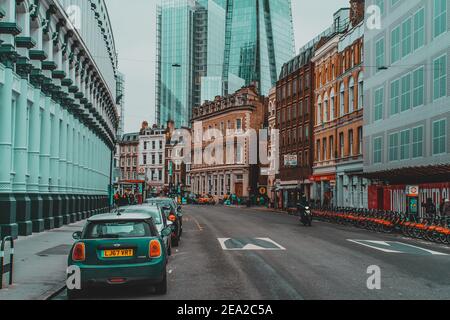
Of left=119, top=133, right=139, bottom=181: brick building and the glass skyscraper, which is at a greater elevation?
the glass skyscraper

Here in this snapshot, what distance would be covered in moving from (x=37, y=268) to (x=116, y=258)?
4.57 m

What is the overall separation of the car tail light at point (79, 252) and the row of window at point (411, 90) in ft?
87.8

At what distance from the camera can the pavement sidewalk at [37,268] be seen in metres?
10.7

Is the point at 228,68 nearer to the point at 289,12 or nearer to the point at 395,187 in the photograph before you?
the point at 289,12

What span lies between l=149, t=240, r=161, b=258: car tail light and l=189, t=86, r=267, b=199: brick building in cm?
8514

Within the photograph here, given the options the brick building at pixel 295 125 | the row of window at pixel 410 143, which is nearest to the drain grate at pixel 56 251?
the row of window at pixel 410 143

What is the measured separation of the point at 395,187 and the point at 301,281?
1047 inches

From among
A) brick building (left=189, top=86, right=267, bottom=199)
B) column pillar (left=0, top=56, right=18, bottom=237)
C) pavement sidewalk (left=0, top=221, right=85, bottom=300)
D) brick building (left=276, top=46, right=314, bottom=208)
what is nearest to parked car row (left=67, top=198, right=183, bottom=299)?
pavement sidewalk (left=0, top=221, right=85, bottom=300)

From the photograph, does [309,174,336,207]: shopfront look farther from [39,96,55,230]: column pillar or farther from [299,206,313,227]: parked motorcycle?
[39,96,55,230]: column pillar

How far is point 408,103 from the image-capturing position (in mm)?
38125

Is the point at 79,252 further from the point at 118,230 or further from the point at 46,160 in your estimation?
the point at 46,160

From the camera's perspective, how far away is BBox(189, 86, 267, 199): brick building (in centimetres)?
9681

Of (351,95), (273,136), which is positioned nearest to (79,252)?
(351,95)
